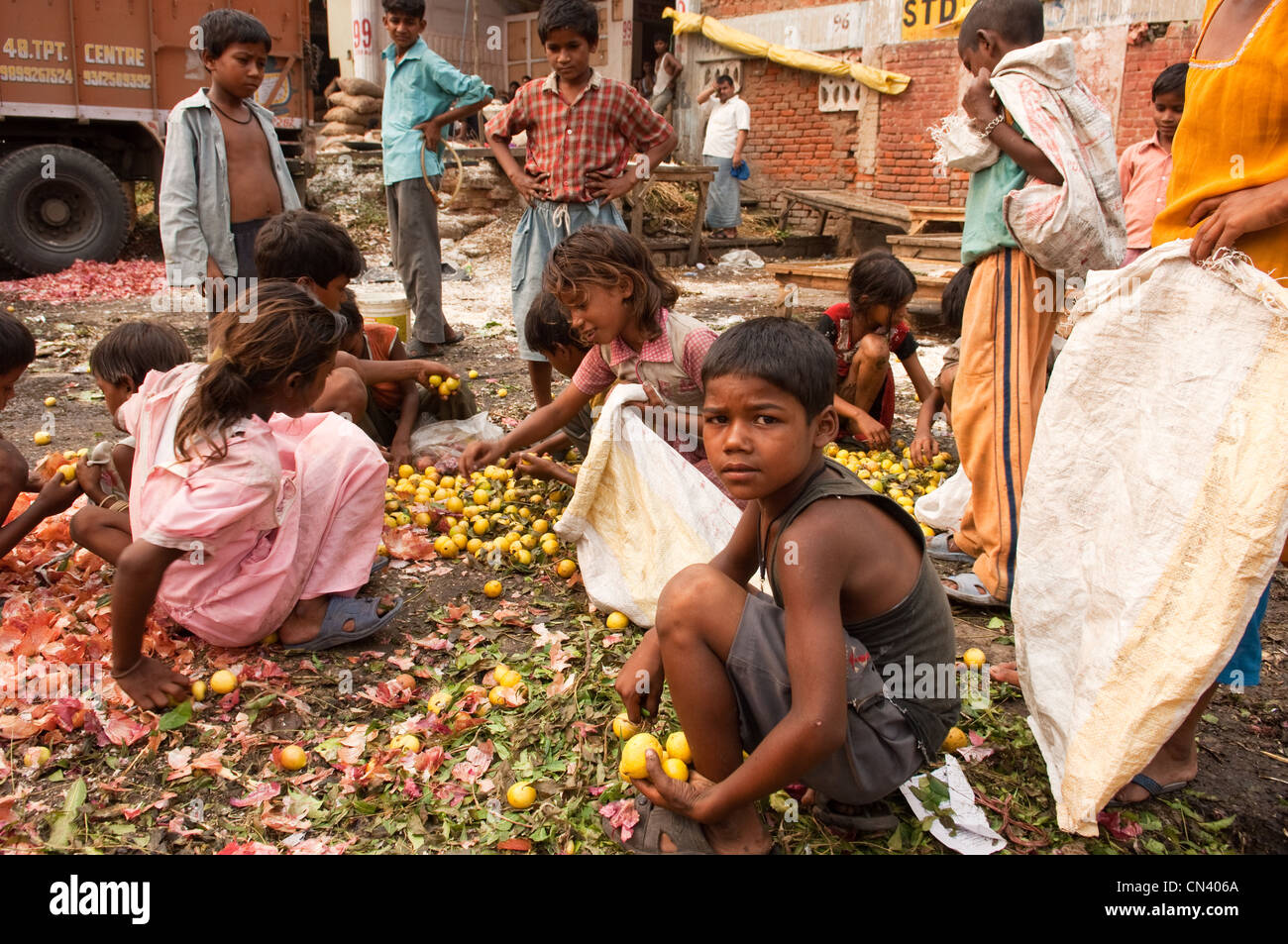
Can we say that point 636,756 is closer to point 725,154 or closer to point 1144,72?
point 1144,72

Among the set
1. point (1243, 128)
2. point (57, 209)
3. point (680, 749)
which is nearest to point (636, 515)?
point (680, 749)

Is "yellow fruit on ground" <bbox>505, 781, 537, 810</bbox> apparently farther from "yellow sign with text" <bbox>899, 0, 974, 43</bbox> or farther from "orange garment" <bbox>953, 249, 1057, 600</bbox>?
"yellow sign with text" <bbox>899, 0, 974, 43</bbox>

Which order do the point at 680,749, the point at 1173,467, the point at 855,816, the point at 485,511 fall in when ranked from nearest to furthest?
the point at 1173,467
the point at 855,816
the point at 680,749
the point at 485,511

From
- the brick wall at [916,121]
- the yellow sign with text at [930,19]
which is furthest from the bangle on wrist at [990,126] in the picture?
the yellow sign with text at [930,19]

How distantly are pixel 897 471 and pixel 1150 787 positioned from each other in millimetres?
2892

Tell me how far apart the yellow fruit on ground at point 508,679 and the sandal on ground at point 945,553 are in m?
2.09

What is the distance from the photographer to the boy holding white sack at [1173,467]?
2.15m

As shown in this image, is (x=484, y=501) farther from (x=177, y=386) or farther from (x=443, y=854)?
(x=443, y=854)

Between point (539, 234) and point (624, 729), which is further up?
point (539, 234)

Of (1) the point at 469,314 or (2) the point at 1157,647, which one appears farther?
(1) the point at 469,314

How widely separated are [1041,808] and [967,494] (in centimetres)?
201

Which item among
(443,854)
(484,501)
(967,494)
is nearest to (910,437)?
(967,494)

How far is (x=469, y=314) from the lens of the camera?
10.1 metres

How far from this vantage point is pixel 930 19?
1380 centimetres
